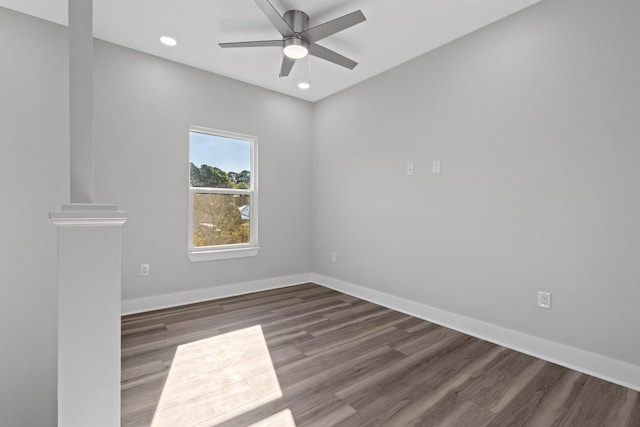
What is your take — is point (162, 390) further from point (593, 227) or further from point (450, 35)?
point (450, 35)

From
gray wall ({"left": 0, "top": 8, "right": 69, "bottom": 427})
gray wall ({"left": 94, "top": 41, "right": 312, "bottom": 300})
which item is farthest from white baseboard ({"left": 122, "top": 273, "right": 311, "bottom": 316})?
gray wall ({"left": 0, "top": 8, "right": 69, "bottom": 427})

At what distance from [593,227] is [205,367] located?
9.48ft

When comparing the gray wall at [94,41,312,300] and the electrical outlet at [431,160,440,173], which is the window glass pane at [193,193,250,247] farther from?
the electrical outlet at [431,160,440,173]

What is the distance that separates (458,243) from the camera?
2881mm

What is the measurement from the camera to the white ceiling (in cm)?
242

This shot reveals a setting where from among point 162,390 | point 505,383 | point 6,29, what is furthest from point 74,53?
point 505,383

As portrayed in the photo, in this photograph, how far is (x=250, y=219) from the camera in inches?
160

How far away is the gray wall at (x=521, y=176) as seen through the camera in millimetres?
2035

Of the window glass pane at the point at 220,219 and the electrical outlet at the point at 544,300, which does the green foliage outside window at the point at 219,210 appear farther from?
the electrical outlet at the point at 544,300

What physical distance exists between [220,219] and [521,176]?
3.20 metres

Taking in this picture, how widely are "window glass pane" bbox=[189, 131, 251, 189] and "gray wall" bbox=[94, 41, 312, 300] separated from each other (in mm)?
157

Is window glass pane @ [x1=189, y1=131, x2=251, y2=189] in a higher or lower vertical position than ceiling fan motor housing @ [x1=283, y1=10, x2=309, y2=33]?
lower

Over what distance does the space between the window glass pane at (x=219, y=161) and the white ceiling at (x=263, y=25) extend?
2.75ft

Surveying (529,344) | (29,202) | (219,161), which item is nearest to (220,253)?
(219,161)
